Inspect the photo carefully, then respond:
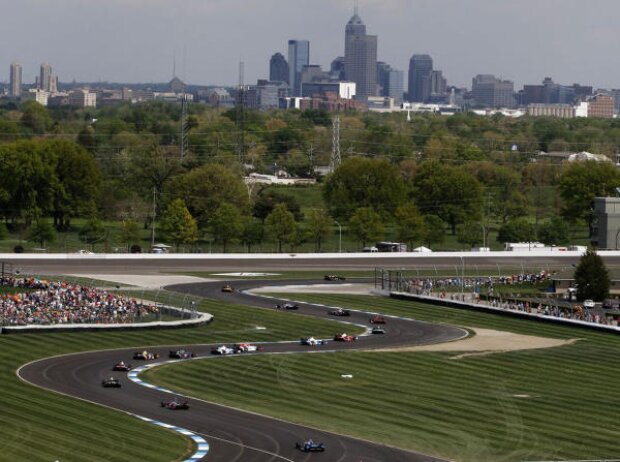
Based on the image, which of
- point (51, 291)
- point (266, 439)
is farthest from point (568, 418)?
point (51, 291)

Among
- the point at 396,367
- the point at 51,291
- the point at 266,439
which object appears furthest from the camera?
the point at 51,291

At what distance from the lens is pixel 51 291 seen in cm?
9444

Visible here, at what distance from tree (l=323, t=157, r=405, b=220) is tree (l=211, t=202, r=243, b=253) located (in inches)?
717

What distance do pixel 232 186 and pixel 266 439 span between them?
107 metres

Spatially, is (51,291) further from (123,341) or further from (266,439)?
(266,439)

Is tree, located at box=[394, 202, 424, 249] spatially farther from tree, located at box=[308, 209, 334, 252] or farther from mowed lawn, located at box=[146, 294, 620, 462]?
mowed lawn, located at box=[146, 294, 620, 462]

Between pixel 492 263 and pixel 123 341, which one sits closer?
pixel 123 341

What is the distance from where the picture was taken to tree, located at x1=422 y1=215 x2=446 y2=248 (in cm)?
15000

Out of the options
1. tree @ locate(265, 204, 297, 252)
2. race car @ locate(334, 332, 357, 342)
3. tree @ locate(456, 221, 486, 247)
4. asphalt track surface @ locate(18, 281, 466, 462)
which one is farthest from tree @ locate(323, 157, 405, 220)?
race car @ locate(334, 332, 357, 342)

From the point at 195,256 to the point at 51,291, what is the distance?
35.8m

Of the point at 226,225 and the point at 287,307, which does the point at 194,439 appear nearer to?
the point at 287,307

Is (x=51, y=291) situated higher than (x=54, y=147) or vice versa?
(x=54, y=147)

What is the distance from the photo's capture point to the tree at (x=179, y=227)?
144 m

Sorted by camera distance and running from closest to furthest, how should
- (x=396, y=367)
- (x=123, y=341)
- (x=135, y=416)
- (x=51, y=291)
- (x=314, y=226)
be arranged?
(x=135, y=416) < (x=396, y=367) < (x=123, y=341) < (x=51, y=291) < (x=314, y=226)
